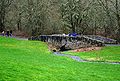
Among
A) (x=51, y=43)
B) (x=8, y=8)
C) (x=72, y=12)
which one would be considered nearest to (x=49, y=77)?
(x=51, y=43)

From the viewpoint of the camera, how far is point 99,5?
293 ft

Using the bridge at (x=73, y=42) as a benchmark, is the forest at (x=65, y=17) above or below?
above

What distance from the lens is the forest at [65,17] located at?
85.0 meters

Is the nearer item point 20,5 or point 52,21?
point 52,21

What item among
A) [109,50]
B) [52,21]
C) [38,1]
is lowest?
[109,50]

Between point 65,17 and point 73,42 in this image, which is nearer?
point 73,42

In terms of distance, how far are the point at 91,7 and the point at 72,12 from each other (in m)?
8.25

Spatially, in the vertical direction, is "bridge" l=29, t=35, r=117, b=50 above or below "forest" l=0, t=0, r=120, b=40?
below

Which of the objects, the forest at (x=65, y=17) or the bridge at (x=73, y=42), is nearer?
the bridge at (x=73, y=42)

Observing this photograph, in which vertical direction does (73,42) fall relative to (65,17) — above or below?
below

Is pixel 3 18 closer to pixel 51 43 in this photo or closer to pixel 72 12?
pixel 72 12

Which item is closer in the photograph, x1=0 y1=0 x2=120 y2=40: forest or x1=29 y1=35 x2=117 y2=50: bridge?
x1=29 y1=35 x2=117 y2=50: bridge

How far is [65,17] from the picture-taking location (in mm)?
86625

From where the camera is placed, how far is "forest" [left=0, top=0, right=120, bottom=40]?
3346 inches
